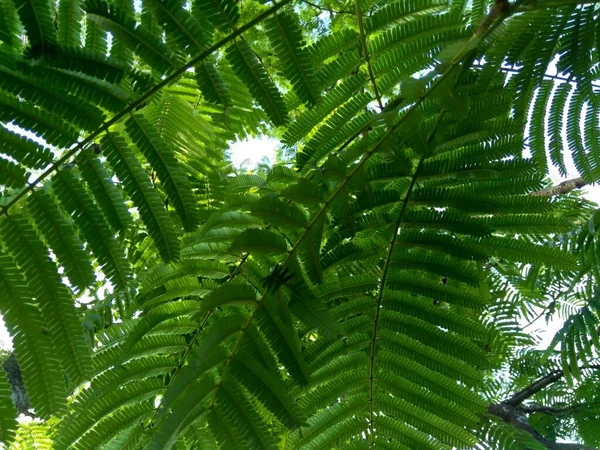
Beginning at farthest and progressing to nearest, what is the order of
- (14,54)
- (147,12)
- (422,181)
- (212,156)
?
(212,156) < (422,181) < (147,12) < (14,54)

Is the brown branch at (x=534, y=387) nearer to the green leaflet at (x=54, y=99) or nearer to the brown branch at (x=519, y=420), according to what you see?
the brown branch at (x=519, y=420)

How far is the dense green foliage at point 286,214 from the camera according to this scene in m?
1.16

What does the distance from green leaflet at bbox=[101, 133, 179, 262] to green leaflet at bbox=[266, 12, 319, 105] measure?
1.25 ft

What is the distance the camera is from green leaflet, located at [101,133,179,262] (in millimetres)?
1247

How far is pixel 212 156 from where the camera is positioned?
205 centimetres

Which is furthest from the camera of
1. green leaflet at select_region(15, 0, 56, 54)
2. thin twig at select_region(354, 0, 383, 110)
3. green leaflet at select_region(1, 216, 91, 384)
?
thin twig at select_region(354, 0, 383, 110)

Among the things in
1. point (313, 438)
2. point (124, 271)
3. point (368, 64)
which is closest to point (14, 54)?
point (124, 271)

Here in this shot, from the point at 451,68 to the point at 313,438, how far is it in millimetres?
1036

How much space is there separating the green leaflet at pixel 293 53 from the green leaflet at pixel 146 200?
0.38 m

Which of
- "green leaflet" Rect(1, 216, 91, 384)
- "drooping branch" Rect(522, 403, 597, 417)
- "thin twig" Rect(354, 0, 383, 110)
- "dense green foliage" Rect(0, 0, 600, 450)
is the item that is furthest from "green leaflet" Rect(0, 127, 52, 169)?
"drooping branch" Rect(522, 403, 597, 417)

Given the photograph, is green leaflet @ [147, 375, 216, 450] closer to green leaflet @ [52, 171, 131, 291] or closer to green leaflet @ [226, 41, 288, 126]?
green leaflet @ [52, 171, 131, 291]

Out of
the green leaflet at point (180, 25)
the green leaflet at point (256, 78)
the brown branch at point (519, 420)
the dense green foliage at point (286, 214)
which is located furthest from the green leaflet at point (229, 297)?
the brown branch at point (519, 420)

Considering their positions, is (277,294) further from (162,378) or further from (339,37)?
(339,37)

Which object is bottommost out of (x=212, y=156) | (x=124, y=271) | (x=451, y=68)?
(x=124, y=271)
